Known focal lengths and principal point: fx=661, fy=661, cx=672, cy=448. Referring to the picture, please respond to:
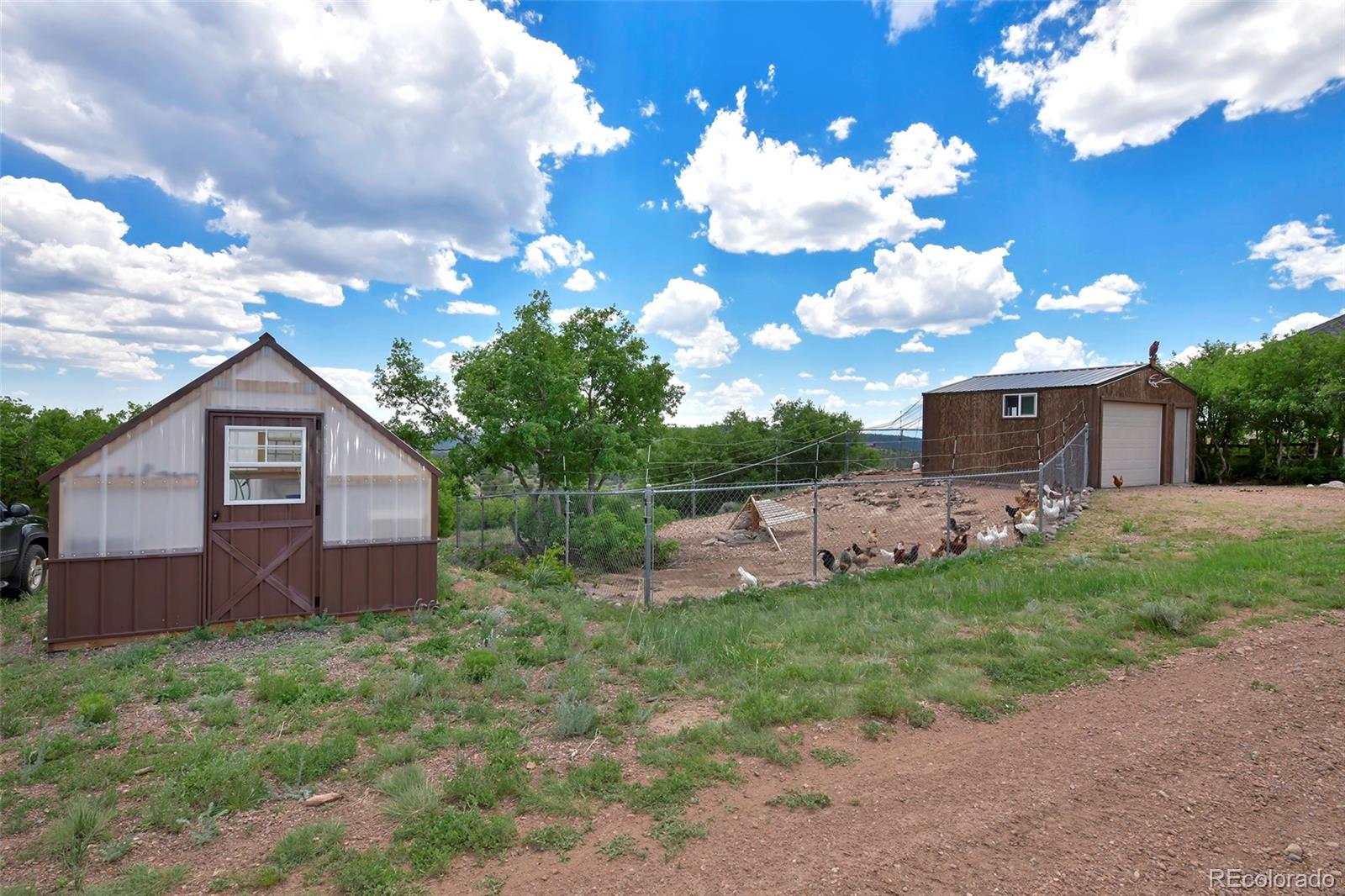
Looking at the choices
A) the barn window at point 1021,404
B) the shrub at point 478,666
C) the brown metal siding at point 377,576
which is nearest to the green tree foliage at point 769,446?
the barn window at point 1021,404

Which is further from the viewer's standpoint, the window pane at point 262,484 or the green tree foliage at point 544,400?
the green tree foliage at point 544,400

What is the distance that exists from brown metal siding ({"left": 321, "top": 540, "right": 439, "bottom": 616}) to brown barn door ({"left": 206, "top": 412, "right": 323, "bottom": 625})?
0.69ft

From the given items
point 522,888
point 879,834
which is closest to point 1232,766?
point 879,834

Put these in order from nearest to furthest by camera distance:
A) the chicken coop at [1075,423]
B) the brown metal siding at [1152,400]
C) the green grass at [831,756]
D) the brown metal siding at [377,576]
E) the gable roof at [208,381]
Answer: the green grass at [831,756], the gable roof at [208,381], the brown metal siding at [377,576], the brown metal siding at [1152,400], the chicken coop at [1075,423]

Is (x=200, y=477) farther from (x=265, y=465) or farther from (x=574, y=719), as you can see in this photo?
(x=574, y=719)

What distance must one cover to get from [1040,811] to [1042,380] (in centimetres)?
2117

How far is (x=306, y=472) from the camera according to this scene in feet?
28.1

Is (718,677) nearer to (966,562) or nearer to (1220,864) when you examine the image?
(1220,864)

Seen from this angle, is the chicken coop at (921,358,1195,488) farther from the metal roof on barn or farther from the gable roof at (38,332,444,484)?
the gable roof at (38,332,444,484)

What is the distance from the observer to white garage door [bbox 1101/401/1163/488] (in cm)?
1975

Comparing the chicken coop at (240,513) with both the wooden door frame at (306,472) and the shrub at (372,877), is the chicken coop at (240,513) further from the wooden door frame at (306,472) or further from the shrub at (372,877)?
the shrub at (372,877)

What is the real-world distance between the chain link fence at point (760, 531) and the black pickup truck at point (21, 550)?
703cm

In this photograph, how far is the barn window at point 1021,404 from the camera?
68.4 ft

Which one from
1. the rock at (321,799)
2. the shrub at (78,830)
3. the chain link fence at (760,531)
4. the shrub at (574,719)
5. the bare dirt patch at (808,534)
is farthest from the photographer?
the bare dirt patch at (808,534)
